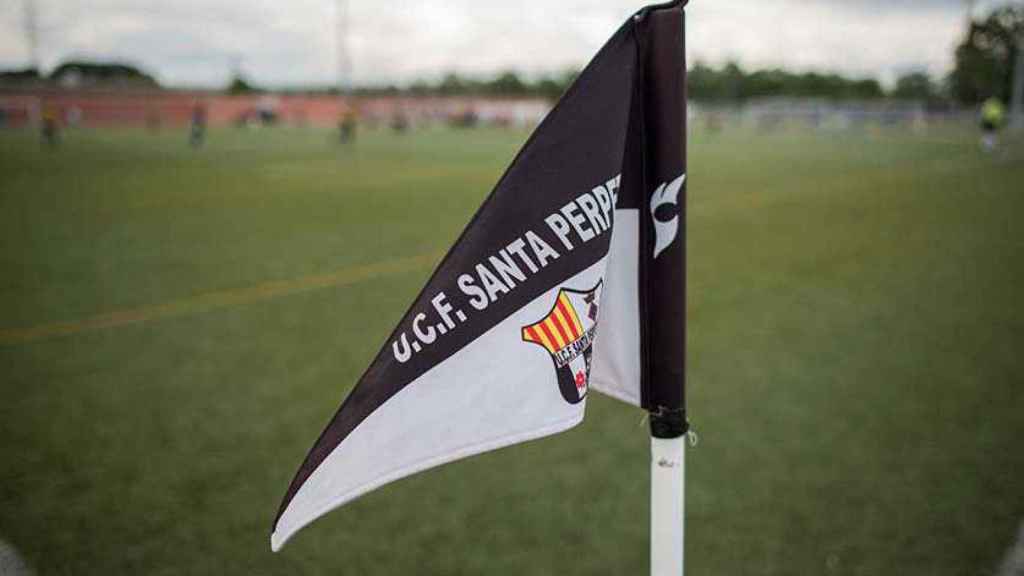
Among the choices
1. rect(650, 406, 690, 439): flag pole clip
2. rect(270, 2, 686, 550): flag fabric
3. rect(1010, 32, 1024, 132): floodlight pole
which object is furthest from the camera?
rect(1010, 32, 1024, 132): floodlight pole

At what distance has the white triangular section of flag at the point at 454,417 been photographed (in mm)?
1348

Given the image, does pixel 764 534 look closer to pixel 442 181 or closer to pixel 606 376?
pixel 606 376

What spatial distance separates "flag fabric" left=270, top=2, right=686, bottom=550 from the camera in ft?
4.40

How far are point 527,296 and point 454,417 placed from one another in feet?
0.80

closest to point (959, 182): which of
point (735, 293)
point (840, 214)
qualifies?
point (840, 214)

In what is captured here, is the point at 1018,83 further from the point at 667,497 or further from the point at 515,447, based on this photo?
the point at 667,497

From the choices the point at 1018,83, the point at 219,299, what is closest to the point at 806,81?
the point at 1018,83

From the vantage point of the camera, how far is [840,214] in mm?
12805

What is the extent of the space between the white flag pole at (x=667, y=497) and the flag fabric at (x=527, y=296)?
0.22 m

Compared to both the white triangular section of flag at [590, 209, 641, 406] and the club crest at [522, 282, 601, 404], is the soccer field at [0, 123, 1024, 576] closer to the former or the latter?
the white triangular section of flag at [590, 209, 641, 406]

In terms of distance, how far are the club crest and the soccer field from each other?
1786 mm

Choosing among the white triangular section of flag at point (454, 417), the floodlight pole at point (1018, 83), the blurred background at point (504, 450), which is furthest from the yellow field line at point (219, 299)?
the floodlight pole at point (1018, 83)

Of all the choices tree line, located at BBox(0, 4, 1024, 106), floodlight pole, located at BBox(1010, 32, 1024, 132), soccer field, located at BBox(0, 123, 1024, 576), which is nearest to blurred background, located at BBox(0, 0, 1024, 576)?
soccer field, located at BBox(0, 123, 1024, 576)

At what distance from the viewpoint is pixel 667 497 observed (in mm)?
1582
